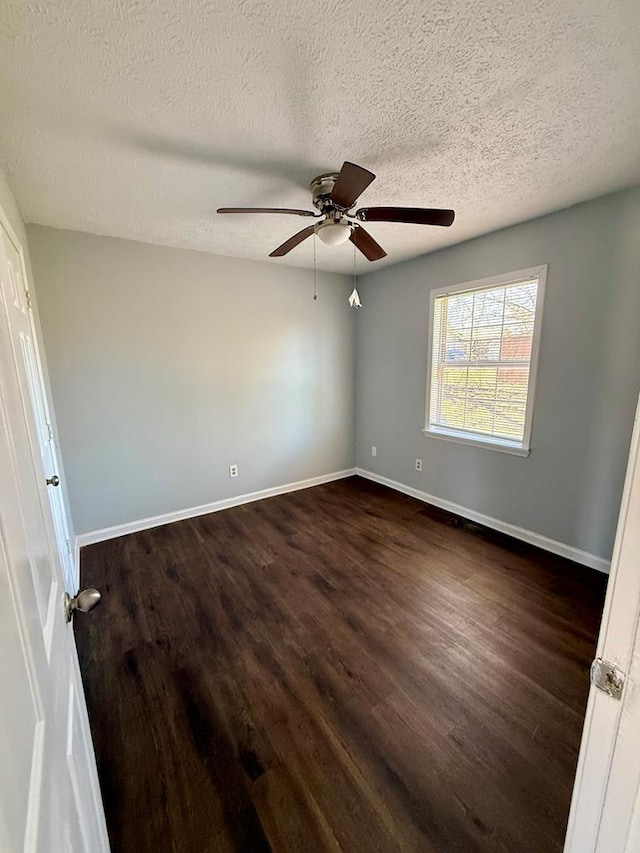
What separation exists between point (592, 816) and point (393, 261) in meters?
3.73

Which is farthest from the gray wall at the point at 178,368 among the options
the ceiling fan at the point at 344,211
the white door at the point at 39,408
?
the ceiling fan at the point at 344,211

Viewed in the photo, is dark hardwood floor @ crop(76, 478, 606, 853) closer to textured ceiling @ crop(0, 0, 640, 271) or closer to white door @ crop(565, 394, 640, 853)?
white door @ crop(565, 394, 640, 853)

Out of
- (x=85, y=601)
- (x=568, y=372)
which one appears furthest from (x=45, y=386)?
(x=568, y=372)

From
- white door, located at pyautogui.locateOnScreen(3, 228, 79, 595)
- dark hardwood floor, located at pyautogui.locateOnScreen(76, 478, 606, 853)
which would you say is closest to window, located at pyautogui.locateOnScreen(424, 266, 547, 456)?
dark hardwood floor, located at pyautogui.locateOnScreen(76, 478, 606, 853)

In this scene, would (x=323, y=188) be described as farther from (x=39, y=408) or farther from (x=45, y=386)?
(x=45, y=386)

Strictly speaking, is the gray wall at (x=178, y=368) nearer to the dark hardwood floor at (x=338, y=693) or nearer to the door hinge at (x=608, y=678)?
the dark hardwood floor at (x=338, y=693)

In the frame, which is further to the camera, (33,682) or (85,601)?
(85,601)

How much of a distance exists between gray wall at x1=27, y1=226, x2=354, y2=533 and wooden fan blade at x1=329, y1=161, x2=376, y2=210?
1831 millimetres

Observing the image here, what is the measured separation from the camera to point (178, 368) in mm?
3127

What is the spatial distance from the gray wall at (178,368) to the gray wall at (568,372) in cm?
127

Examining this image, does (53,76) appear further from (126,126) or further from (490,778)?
(490,778)

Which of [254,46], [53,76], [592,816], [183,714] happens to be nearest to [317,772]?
[183,714]

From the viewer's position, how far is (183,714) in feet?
4.87

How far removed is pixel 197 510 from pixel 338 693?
2252mm
